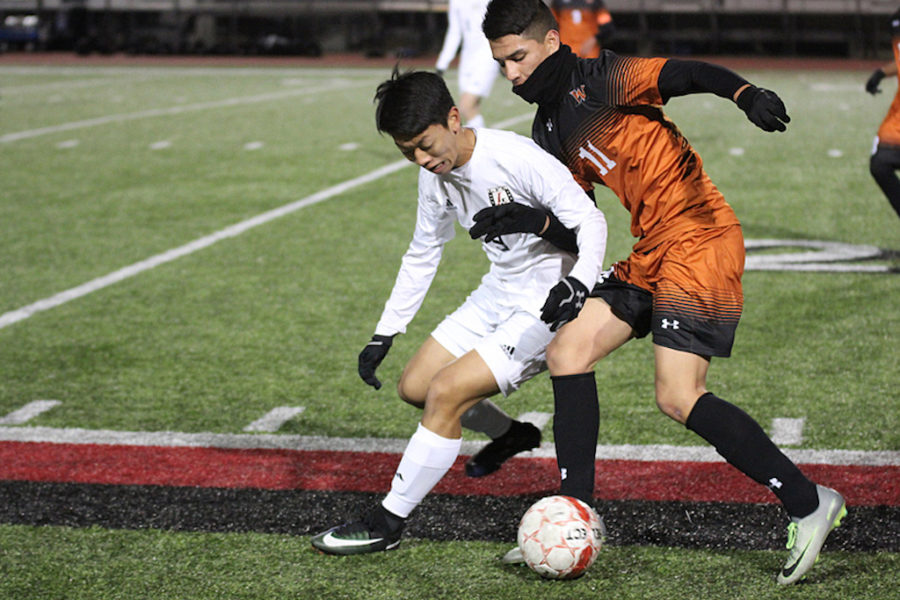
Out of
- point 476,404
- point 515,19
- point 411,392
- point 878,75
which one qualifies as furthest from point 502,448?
point 878,75

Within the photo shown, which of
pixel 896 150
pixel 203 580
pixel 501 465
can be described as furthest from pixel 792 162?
pixel 203 580

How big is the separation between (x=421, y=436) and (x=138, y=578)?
0.90 m

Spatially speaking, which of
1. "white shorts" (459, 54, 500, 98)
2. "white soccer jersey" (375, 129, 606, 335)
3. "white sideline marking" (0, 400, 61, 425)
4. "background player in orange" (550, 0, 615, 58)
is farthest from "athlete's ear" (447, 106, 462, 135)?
"background player in orange" (550, 0, 615, 58)

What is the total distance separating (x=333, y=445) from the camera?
14.5ft

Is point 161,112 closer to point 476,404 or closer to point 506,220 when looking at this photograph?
point 476,404

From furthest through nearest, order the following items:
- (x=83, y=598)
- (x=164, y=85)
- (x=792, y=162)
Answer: (x=164, y=85) → (x=792, y=162) → (x=83, y=598)

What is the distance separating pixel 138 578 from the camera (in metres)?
3.35

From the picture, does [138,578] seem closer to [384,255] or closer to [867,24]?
[384,255]

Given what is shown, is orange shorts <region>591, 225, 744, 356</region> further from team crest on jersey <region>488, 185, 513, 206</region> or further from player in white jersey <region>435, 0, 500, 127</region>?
player in white jersey <region>435, 0, 500, 127</region>

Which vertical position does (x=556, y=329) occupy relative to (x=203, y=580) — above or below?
above

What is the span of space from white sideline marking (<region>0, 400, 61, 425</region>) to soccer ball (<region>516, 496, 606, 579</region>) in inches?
97.7

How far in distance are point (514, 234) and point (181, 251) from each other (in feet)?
15.6

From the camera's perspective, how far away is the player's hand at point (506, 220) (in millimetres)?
3340

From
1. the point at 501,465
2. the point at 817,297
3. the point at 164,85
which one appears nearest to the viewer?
the point at 501,465
